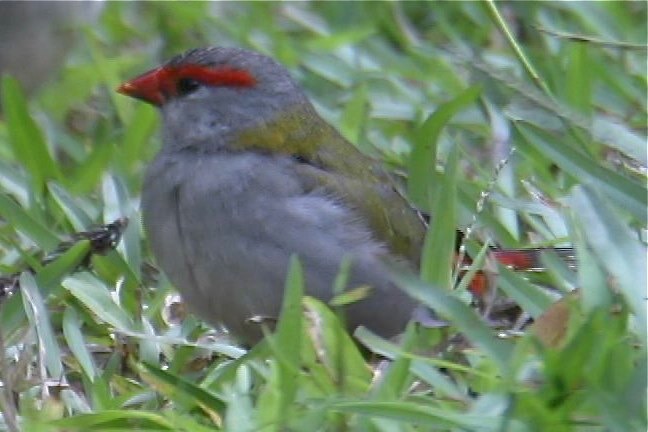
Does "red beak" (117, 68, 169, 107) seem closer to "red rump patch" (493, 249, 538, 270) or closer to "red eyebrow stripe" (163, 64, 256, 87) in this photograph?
"red eyebrow stripe" (163, 64, 256, 87)

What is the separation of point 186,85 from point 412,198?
0.65 meters

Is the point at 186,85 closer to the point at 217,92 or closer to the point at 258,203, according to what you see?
the point at 217,92

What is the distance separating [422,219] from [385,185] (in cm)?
12

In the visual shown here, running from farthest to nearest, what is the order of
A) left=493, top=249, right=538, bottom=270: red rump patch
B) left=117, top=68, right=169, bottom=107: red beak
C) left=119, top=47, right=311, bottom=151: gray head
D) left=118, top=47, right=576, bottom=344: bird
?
left=117, top=68, right=169, bottom=107: red beak, left=119, top=47, right=311, bottom=151: gray head, left=493, top=249, right=538, bottom=270: red rump patch, left=118, top=47, right=576, bottom=344: bird

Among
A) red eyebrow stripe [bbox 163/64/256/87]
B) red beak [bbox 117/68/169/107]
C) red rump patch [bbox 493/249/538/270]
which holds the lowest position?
red rump patch [bbox 493/249/538/270]

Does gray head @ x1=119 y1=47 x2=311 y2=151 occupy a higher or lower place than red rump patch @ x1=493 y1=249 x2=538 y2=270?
Result: higher

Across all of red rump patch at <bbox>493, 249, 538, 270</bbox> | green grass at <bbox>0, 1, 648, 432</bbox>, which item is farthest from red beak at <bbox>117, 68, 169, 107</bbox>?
red rump patch at <bbox>493, 249, 538, 270</bbox>

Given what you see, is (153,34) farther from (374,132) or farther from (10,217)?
(10,217)

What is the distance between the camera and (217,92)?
13.0ft

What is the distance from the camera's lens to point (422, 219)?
3.85 meters

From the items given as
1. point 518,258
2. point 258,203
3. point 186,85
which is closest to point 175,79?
point 186,85

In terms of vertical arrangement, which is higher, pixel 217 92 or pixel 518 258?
pixel 217 92

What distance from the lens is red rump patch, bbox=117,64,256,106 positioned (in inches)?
155

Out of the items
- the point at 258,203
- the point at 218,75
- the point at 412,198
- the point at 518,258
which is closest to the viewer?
the point at 258,203
